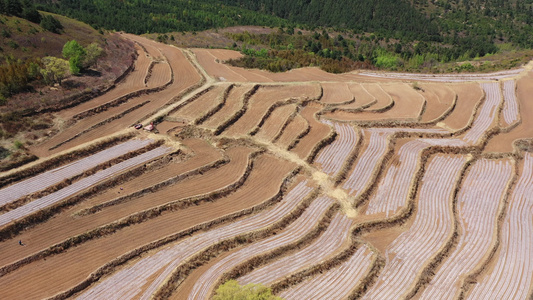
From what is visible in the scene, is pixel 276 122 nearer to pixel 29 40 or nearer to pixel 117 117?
pixel 117 117

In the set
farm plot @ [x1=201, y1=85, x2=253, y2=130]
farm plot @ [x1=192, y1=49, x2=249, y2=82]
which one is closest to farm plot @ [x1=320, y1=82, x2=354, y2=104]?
farm plot @ [x1=201, y1=85, x2=253, y2=130]

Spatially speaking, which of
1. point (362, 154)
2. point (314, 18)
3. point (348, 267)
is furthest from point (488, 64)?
point (314, 18)

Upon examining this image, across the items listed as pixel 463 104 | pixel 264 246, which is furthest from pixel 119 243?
pixel 463 104

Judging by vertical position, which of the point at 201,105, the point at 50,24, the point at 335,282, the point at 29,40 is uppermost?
the point at 50,24

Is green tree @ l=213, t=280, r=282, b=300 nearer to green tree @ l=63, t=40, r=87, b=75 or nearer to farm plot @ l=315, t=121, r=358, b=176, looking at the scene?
farm plot @ l=315, t=121, r=358, b=176

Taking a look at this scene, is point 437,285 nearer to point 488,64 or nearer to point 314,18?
point 488,64
